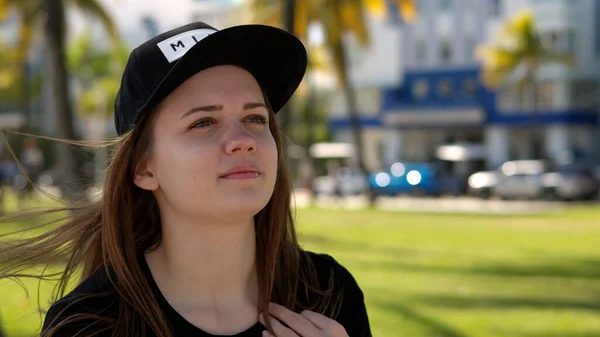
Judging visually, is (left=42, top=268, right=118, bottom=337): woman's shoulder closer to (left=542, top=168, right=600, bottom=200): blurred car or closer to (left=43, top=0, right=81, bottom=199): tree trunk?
(left=43, top=0, right=81, bottom=199): tree trunk

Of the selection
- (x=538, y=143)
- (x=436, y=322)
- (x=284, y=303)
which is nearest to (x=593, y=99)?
(x=538, y=143)

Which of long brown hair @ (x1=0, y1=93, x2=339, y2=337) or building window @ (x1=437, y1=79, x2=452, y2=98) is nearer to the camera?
long brown hair @ (x1=0, y1=93, x2=339, y2=337)

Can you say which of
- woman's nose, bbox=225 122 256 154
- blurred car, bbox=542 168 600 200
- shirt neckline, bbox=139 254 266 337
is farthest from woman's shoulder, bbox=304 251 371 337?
blurred car, bbox=542 168 600 200

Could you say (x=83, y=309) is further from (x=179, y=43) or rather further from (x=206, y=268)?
(x=179, y=43)

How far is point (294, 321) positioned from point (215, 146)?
48 cm

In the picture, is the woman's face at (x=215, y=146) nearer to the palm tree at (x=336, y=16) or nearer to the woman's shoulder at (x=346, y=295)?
the woman's shoulder at (x=346, y=295)

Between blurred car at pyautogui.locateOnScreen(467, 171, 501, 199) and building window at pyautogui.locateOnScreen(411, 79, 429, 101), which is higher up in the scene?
building window at pyautogui.locateOnScreen(411, 79, 429, 101)

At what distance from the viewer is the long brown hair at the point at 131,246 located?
2242 millimetres

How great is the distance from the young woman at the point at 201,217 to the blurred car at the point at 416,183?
124 feet

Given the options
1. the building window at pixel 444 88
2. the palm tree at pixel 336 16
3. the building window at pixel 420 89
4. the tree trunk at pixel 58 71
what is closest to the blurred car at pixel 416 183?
the palm tree at pixel 336 16

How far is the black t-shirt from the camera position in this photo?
216cm

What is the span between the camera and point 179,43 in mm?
Result: 2221

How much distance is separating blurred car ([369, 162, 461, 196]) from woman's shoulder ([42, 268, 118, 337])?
38129mm

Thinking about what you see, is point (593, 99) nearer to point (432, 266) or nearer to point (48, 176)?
point (48, 176)
